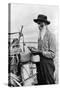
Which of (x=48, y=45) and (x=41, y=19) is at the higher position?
(x=41, y=19)

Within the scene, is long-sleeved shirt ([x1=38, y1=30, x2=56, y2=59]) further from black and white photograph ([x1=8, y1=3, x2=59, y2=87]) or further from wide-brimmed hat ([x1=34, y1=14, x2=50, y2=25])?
wide-brimmed hat ([x1=34, y1=14, x2=50, y2=25])

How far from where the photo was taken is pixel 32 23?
2.55 metres

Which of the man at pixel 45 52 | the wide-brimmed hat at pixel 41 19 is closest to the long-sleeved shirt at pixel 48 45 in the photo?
the man at pixel 45 52

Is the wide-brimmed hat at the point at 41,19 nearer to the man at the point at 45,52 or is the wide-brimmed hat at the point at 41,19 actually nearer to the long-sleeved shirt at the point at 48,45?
the man at the point at 45,52

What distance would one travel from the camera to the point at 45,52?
258 cm

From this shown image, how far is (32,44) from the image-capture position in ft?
8.35

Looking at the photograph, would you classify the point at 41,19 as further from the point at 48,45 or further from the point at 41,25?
the point at 48,45

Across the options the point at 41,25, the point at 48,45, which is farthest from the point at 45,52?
the point at 41,25

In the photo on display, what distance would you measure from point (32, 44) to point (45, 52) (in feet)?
0.55

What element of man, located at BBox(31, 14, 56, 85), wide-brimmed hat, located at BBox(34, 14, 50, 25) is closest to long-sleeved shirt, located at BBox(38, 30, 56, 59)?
man, located at BBox(31, 14, 56, 85)

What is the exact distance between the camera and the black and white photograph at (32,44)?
2479mm

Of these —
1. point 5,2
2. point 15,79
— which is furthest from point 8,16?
point 15,79

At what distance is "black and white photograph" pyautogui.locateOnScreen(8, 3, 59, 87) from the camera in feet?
8.13

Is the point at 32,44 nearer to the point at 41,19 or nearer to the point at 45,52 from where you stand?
the point at 45,52
